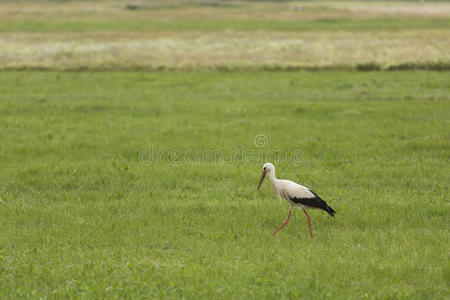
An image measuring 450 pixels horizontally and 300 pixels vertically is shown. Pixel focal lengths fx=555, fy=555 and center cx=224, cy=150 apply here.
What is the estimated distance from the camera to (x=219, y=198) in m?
13.1

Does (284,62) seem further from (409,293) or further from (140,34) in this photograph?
(409,293)

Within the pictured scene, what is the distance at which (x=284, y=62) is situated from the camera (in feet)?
137

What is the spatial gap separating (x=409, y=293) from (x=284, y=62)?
35.0m

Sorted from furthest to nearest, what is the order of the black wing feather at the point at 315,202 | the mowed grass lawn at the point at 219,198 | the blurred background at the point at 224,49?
Answer: the blurred background at the point at 224,49
the black wing feather at the point at 315,202
the mowed grass lawn at the point at 219,198

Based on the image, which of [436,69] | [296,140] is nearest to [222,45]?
[436,69]

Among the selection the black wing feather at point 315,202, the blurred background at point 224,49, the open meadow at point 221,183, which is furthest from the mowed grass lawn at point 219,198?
the blurred background at point 224,49

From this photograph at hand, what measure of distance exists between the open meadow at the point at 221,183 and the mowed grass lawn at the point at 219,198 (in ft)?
0.15

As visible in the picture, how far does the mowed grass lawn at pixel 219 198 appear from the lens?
8609mm

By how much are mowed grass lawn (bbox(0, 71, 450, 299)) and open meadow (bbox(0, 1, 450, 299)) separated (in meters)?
0.04

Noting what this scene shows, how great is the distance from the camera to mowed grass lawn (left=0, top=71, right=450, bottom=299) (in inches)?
339

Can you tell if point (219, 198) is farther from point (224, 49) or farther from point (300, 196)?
point (224, 49)

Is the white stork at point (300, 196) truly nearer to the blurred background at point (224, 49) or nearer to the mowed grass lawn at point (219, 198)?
the mowed grass lawn at point (219, 198)

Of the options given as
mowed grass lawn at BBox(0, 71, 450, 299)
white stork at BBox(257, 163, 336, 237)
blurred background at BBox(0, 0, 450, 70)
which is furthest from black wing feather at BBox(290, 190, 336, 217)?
blurred background at BBox(0, 0, 450, 70)

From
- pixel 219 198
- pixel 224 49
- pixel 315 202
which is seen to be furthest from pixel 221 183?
pixel 224 49
